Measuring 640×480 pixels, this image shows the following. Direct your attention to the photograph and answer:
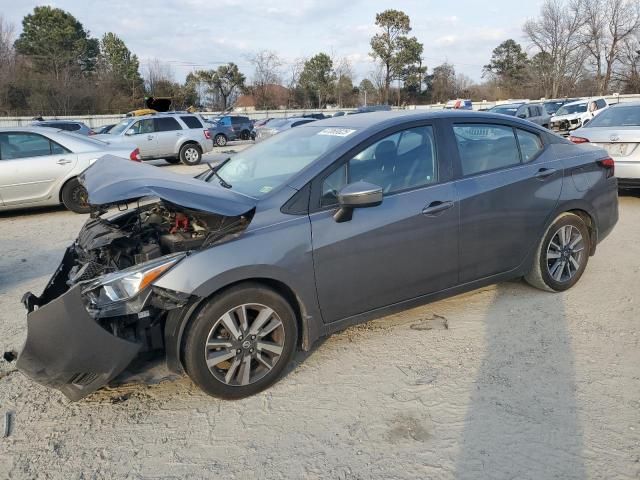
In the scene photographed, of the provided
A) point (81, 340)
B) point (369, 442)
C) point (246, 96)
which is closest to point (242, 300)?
point (81, 340)

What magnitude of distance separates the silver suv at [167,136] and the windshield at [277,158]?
12133 mm

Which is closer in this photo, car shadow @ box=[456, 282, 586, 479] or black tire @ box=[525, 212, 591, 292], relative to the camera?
car shadow @ box=[456, 282, 586, 479]

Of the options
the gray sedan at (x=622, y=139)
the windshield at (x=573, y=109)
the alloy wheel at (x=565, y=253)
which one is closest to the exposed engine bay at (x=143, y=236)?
the alloy wheel at (x=565, y=253)

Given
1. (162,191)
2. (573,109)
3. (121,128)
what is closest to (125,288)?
(162,191)

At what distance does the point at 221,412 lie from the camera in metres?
2.98

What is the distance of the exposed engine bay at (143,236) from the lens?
2961 millimetres

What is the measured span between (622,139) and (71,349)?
8249 millimetres

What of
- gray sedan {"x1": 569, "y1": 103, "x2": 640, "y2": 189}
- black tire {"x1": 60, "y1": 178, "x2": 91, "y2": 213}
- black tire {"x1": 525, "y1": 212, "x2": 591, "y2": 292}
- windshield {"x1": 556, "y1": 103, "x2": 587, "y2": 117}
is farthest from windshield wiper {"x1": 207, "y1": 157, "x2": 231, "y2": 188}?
windshield {"x1": 556, "y1": 103, "x2": 587, "y2": 117}

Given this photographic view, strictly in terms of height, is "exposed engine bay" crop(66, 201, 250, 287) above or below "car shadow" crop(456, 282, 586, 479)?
above

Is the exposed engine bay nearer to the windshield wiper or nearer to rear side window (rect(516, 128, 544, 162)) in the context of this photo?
the windshield wiper

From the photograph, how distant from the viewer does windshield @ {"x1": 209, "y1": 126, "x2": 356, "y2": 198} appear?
3.46 metres

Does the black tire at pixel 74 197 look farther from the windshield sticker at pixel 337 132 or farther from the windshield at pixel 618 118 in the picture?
the windshield at pixel 618 118

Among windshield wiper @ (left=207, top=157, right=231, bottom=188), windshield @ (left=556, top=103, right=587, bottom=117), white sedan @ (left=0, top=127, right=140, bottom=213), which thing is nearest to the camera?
windshield wiper @ (left=207, top=157, right=231, bottom=188)

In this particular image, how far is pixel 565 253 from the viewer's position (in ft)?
14.6
